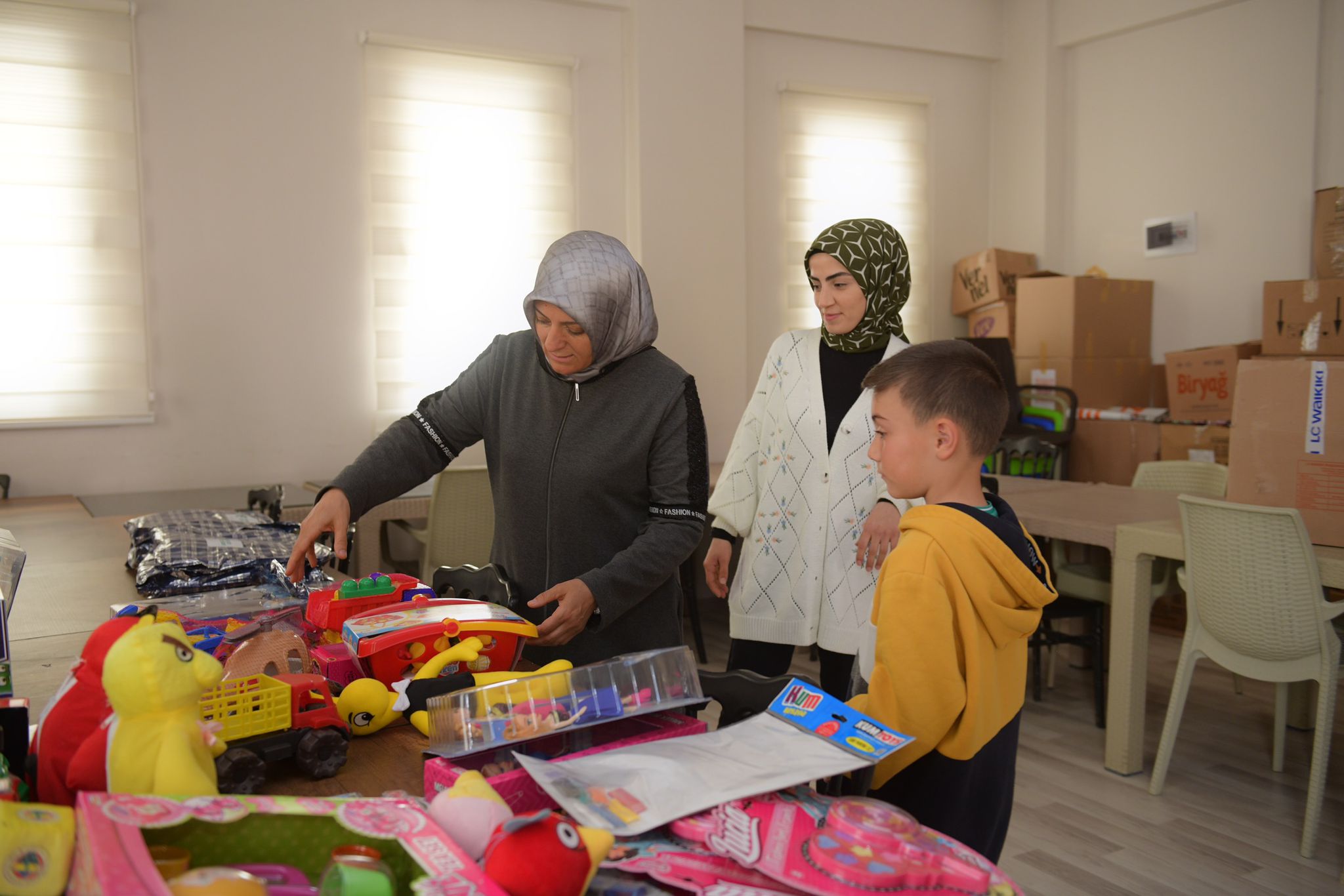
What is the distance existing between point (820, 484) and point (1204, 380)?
3068mm

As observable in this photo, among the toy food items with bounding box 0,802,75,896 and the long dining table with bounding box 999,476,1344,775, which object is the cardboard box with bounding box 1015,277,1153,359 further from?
the toy food items with bounding box 0,802,75,896

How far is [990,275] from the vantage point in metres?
5.20

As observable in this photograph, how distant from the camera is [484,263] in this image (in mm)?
4316

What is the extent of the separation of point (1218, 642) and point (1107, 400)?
8.08ft

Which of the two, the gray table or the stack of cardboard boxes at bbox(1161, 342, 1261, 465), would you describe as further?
the stack of cardboard boxes at bbox(1161, 342, 1261, 465)

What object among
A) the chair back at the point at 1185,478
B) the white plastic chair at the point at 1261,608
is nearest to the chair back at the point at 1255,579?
the white plastic chair at the point at 1261,608

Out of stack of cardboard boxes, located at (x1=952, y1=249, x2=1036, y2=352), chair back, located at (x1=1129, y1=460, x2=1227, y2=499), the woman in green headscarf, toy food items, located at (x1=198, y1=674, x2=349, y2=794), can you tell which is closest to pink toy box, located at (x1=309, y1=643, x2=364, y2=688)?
toy food items, located at (x1=198, y1=674, x2=349, y2=794)

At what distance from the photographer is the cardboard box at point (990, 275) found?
5.19 meters

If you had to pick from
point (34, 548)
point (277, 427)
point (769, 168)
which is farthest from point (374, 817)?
point (769, 168)

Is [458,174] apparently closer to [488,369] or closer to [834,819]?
[488,369]

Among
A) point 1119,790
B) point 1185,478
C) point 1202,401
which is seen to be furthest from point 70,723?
point 1202,401

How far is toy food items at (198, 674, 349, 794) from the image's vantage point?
875 millimetres

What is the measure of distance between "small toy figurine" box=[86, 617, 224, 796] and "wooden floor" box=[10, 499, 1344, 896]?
2.73 feet

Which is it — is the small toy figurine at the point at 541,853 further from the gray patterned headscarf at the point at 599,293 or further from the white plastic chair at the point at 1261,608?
the white plastic chair at the point at 1261,608
